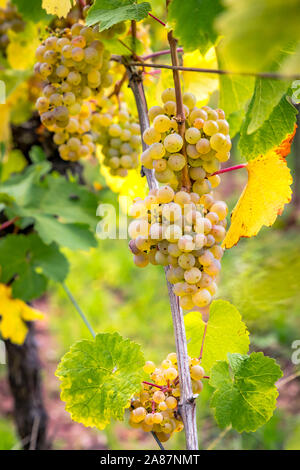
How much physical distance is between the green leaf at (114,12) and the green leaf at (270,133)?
6.3 inches

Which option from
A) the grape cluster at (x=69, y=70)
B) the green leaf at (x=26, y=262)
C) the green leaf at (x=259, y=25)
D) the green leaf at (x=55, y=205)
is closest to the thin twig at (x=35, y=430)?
the green leaf at (x=26, y=262)

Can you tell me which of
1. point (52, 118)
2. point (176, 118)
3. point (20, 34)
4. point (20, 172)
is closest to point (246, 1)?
point (176, 118)

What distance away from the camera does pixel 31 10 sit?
692 mm

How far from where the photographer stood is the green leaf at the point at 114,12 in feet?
1.47

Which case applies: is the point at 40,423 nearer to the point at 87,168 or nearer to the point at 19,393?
the point at 19,393

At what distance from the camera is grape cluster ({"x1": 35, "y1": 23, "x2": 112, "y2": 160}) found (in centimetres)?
55

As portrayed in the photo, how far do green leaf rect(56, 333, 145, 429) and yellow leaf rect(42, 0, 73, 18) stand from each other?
405mm

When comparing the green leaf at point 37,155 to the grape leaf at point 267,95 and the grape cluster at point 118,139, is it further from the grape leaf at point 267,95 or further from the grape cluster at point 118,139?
the grape leaf at point 267,95

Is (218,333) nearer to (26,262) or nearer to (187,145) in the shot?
(187,145)

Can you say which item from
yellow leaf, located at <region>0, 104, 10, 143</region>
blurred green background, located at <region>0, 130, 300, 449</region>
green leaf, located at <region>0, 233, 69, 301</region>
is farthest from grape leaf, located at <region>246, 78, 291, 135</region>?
yellow leaf, located at <region>0, 104, 10, 143</region>

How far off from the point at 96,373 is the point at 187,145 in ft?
0.90

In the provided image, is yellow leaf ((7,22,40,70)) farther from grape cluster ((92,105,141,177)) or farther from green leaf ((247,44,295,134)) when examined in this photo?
green leaf ((247,44,295,134))

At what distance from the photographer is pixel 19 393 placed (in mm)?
1393
